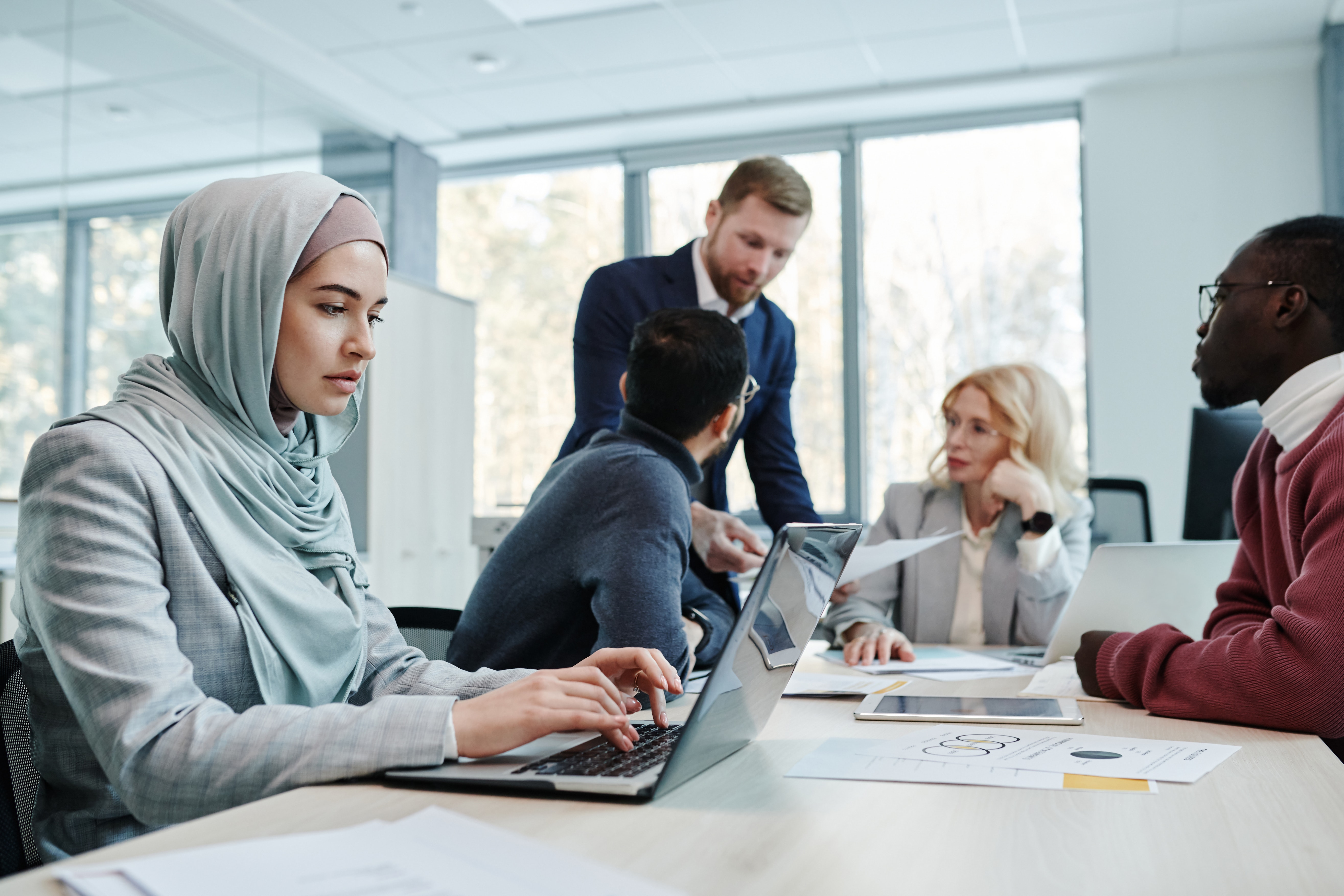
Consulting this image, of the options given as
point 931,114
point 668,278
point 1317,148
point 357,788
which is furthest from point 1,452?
point 1317,148

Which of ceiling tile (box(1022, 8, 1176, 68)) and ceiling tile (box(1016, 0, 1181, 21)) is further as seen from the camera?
ceiling tile (box(1022, 8, 1176, 68))

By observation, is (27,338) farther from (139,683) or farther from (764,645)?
(764,645)

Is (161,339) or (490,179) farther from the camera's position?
(490,179)

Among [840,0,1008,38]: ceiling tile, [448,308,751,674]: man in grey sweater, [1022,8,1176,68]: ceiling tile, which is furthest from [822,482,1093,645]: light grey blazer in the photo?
[1022,8,1176,68]: ceiling tile

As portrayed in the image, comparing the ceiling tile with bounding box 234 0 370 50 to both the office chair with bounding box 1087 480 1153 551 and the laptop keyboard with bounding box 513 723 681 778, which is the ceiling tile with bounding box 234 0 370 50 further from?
the laptop keyboard with bounding box 513 723 681 778

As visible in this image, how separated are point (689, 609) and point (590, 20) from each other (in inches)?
125

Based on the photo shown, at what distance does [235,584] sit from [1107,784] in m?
0.82

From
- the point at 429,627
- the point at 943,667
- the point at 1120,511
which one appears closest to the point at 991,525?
the point at 943,667

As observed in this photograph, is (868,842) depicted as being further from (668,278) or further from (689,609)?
(668,278)

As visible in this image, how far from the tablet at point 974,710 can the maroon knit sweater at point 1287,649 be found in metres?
0.10

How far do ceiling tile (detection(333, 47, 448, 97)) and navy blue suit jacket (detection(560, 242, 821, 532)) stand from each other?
2631 mm

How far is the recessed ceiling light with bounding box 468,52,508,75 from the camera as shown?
451 centimetres

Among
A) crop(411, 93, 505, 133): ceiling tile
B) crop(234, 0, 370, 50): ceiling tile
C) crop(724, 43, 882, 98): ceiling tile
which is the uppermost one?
crop(234, 0, 370, 50): ceiling tile

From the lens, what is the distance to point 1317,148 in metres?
4.42
